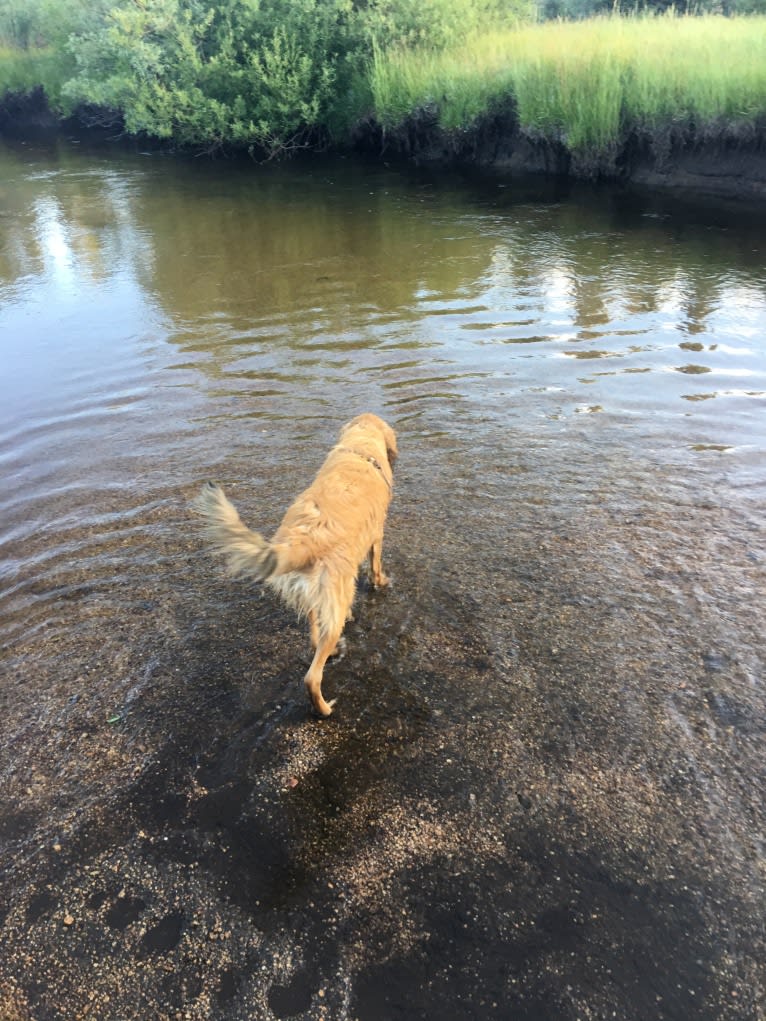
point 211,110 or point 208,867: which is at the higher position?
point 211,110

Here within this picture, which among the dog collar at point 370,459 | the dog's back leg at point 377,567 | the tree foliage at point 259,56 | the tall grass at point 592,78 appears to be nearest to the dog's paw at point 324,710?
the dog's back leg at point 377,567

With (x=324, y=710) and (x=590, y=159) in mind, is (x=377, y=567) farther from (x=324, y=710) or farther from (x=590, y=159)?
(x=590, y=159)

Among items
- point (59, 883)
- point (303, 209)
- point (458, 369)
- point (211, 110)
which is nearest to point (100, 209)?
point (303, 209)

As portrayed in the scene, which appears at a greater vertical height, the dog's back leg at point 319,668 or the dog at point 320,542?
the dog at point 320,542

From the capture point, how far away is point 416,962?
→ 2.19 meters

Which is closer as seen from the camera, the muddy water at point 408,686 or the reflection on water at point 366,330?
the muddy water at point 408,686

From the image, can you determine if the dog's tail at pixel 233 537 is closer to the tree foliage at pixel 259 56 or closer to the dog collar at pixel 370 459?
the dog collar at pixel 370 459

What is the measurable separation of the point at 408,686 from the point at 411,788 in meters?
0.59

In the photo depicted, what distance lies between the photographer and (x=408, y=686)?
130 inches

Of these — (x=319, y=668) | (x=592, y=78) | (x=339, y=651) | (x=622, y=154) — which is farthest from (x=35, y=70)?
(x=319, y=668)

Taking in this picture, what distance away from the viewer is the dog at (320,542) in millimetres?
2625

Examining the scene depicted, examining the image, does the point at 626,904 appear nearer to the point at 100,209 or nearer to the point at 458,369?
the point at 458,369

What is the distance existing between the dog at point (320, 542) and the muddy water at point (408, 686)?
431 mm

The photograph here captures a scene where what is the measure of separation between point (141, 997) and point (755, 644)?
3114 millimetres
